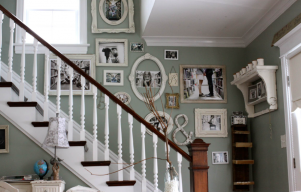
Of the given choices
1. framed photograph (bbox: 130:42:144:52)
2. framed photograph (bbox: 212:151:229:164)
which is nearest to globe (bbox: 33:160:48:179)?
framed photograph (bbox: 130:42:144:52)

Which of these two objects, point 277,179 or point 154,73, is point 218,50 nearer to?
point 154,73

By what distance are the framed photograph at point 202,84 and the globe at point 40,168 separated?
7.61 feet

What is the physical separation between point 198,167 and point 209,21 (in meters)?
1.97

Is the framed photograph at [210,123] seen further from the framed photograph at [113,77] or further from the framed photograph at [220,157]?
the framed photograph at [113,77]

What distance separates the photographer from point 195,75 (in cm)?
559

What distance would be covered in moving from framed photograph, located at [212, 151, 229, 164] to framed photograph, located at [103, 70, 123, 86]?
1645 mm

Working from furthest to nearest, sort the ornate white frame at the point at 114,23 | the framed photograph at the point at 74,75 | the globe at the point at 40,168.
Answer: the ornate white frame at the point at 114,23 → the framed photograph at the point at 74,75 → the globe at the point at 40,168

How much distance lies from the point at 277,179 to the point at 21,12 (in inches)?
160

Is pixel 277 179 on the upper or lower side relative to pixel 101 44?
lower

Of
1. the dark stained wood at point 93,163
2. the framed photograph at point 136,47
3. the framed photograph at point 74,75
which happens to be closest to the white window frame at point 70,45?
the framed photograph at point 74,75

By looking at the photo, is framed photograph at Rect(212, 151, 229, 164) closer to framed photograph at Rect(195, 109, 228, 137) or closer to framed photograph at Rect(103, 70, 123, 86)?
framed photograph at Rect(195, 109, 228, 137)

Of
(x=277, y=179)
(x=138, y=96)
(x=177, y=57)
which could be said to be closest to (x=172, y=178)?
(x=277, y=179)

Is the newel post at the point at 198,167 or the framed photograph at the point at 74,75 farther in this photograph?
the framed photograph at the point at 74,75

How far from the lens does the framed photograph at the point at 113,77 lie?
5.46 meters
